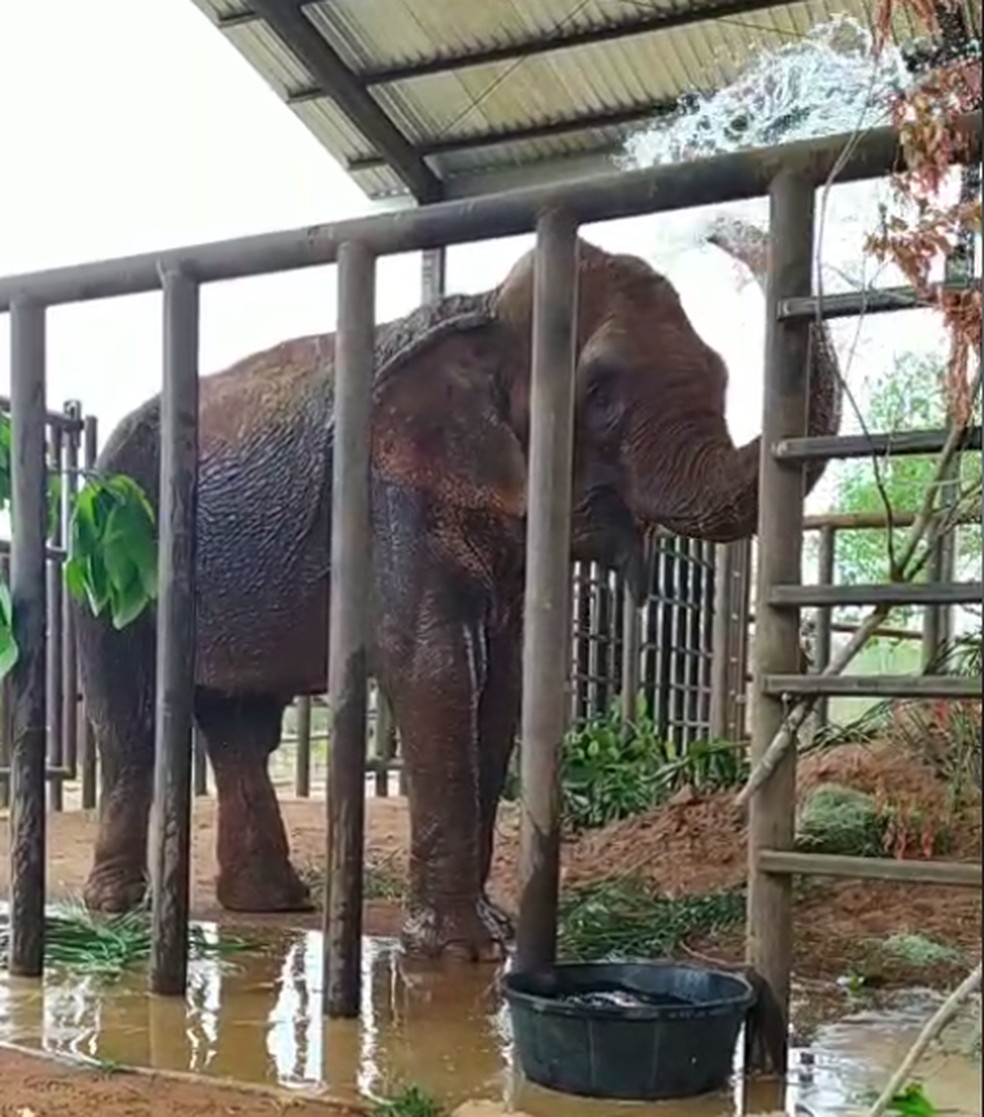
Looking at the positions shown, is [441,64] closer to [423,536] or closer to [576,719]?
[576,719]

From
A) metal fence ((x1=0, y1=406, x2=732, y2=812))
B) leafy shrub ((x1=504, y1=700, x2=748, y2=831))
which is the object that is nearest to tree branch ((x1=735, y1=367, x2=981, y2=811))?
leafy shrub ((x1=504, y1=700, x2=748, y2=831))

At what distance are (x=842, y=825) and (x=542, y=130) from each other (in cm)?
712

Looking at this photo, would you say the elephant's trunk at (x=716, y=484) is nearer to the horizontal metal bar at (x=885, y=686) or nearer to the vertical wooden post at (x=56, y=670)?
the horizontal metal bar at (x=885, y=686)

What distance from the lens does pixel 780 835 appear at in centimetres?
252

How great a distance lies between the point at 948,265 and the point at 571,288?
67cm

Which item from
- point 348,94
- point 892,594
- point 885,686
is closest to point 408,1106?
point 885,686

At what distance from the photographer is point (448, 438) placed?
3689 millimetres

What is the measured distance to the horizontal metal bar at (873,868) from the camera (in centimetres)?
227

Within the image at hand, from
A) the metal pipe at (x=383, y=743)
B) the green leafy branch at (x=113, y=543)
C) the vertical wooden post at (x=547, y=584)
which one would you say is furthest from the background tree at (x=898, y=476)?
the metal pipe at (x=383, y=743)

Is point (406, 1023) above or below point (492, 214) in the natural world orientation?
below

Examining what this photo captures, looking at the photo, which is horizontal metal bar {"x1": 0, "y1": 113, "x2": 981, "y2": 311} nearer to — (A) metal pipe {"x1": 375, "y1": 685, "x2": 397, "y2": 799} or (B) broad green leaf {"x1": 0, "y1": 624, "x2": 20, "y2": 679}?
(B) broad green leaf {"x1": 0, "y1": 624, "x2": 20, "y2": 679}

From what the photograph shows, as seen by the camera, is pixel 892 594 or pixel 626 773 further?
pixel 626 773

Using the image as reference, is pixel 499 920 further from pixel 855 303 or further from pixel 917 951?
pixel 855 303

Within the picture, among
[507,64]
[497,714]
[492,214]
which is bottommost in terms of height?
[497,714]
